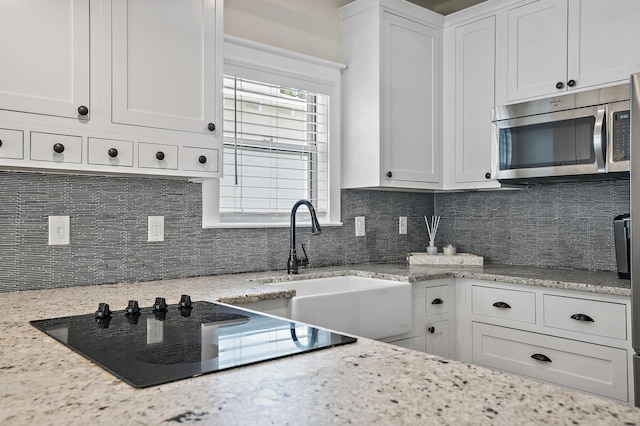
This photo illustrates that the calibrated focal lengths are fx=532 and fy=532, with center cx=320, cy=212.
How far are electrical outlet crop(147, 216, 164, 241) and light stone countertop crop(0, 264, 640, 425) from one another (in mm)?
1218

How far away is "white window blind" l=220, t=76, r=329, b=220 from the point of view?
2.74 m

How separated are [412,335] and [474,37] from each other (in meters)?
1.80

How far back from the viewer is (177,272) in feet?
8.24

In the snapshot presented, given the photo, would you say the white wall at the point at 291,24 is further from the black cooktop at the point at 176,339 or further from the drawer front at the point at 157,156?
the black cooktop at the point at 176,339

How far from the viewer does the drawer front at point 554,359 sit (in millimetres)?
2297

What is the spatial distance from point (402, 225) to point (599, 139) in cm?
136

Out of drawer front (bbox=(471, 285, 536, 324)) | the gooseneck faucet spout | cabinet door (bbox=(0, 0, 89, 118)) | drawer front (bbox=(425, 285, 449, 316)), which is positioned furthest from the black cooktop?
drawer front (bbox=(471, 285, 536, 324))

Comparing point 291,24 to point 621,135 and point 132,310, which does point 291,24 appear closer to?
point 621,135

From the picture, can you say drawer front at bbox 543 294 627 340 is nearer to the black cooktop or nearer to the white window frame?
the white window frame

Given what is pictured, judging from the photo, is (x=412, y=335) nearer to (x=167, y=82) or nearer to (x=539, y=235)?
(x=539, y=235)

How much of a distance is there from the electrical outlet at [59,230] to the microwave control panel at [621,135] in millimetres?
2457

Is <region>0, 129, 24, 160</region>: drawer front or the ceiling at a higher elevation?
the ceiling

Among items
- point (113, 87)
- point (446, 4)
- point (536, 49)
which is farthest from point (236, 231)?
point (446, 4)

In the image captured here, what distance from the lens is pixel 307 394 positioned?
862 millimetres
